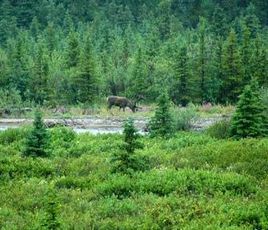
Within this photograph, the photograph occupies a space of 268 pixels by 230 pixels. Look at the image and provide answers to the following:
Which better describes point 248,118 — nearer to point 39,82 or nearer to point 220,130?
point 220,130

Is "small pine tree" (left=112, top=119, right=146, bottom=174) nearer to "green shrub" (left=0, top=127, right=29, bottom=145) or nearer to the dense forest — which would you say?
"green shrub" (left=0, top=127, right=29, bottom=145)

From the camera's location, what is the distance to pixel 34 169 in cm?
1783

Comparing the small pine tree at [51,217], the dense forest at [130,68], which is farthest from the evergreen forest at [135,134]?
the dense forest at [130,68]

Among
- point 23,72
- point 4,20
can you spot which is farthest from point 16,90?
point 4,20

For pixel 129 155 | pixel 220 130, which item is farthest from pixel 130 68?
pixel 129 155

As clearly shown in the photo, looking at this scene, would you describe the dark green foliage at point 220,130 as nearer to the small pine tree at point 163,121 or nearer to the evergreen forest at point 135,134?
the evergreen forest at point 135,134

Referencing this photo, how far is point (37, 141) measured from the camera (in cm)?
2102

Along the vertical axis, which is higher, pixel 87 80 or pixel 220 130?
pixel 220 130

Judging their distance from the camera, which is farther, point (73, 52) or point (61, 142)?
point (73, 52)

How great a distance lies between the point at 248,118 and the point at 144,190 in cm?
1031

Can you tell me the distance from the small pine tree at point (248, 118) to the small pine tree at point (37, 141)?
7717 mm

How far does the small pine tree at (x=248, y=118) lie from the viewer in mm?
24094

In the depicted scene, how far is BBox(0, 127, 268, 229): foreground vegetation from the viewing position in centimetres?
1248

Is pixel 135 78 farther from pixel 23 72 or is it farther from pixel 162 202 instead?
pixel 162 202
